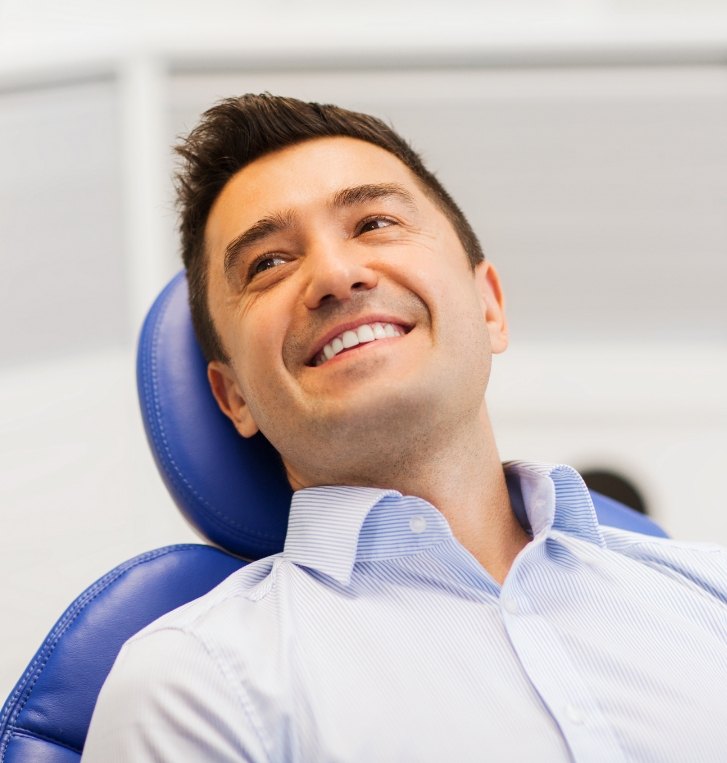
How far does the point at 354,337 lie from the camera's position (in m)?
1.01

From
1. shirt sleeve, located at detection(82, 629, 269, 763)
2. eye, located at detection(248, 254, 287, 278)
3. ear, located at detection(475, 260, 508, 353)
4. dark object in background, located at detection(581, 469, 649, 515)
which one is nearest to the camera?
shirt sleeve, located at detection(82, 629, 269, 763)

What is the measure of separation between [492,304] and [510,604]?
19.7 inches

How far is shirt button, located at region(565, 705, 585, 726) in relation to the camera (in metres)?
0.82

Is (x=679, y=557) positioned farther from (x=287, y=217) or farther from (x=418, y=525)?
(x=287, y=217)

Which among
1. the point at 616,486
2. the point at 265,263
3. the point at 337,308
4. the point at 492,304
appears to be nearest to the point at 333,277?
the point at 337,308

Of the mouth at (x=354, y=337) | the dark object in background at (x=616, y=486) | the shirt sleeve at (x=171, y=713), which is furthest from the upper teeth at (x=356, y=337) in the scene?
the dark object in background at (x=616, y=486)

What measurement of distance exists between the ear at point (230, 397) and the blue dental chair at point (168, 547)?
1 centimetres

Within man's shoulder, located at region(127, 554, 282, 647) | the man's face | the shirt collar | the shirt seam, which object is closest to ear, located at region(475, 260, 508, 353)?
the man's face

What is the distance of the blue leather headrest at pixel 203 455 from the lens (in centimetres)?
111

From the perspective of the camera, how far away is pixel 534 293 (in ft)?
6.38

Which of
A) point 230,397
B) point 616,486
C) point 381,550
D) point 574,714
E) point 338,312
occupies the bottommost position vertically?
point 616,486

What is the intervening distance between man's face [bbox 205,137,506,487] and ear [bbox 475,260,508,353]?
110 mm

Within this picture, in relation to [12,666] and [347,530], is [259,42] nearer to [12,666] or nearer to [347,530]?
[347,530]

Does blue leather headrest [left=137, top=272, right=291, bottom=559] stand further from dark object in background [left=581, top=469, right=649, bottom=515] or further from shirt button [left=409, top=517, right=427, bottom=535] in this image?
dark object in background [left=581, top=469, right=649, bottom=515]
